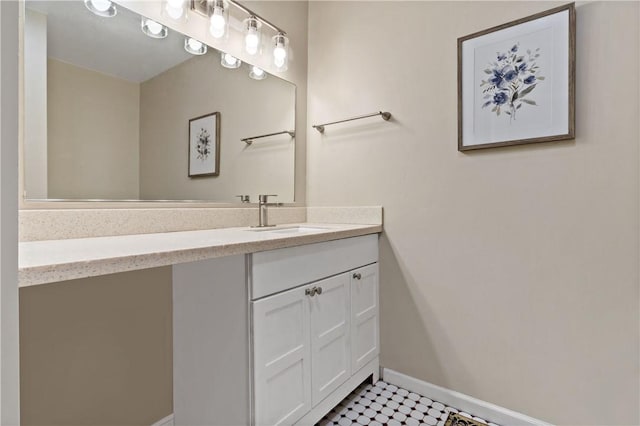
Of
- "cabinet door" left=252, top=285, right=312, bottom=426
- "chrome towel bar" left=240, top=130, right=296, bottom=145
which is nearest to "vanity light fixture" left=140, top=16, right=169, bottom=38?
"chrome towel bar" left=240, top=130, right=296, bottom=145

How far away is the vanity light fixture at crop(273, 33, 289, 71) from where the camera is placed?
1.83 meters

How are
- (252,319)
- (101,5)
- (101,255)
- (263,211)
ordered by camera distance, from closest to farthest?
(101,255) → (252,319) → (101,5) → (263,211)

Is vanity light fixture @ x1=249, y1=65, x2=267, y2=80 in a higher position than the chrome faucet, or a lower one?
higher

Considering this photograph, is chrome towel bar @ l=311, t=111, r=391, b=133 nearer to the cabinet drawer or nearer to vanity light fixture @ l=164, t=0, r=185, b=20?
the cabinet drawer

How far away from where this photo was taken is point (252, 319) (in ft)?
3.44

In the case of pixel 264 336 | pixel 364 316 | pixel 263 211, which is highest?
pixel 263 211

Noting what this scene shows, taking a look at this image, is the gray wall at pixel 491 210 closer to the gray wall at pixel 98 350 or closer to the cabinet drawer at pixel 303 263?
the cabinet drawer at pixel 303 263

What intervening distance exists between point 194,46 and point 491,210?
1514 millimetres

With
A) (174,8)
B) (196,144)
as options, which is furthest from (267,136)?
(174,8)

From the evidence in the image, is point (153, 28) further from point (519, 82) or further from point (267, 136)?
point (519, 82)

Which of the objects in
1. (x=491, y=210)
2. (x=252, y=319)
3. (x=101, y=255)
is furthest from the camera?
(x=491, y=210)

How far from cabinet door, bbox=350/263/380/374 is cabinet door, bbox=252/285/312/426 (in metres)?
0.35

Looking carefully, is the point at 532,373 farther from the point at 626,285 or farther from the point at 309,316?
the point at 309,316

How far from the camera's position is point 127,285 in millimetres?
1201
